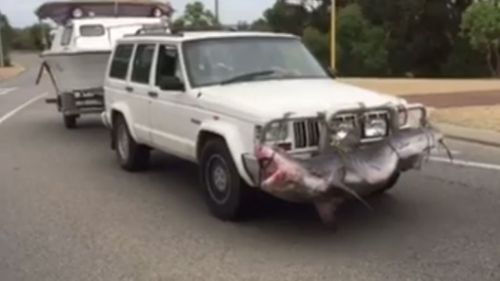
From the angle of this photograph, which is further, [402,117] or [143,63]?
[143,63]

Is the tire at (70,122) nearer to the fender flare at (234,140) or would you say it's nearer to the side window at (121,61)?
the side window at (121,61)

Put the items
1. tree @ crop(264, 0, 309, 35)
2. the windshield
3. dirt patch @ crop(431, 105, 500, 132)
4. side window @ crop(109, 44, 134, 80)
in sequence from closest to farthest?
the windshield, side window @ crop(109, 44, 134, 80), dirt patch @ crop(431, 105, 500, 132), tree @ crop(264, 0, 309, 35)

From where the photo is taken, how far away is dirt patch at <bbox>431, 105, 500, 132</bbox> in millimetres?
14699

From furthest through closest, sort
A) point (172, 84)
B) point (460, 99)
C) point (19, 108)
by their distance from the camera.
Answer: point (19, 108) → point (460, 99) → point (172, 84)

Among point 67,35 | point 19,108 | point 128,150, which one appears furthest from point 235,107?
point 19,108

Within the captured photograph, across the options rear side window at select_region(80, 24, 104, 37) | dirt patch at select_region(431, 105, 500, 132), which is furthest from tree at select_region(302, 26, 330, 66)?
rear side window at select_region(80, 24, 104, 37)

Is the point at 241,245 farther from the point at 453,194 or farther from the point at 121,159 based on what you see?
the point at 121,159

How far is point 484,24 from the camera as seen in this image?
129 ft

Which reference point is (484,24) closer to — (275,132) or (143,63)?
(143,63)

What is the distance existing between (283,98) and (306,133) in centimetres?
53

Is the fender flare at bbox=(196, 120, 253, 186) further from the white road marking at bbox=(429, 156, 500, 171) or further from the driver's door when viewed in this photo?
the white road marking at bbox=(429, 156, 500, 171)

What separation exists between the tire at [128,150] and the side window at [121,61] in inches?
22.7

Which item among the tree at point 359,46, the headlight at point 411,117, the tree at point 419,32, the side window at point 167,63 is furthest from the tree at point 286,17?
the headlight at point 411,117

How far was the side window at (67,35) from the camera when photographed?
17609 millimetres
